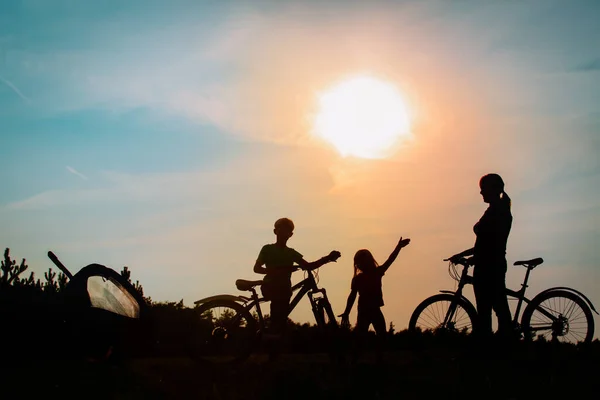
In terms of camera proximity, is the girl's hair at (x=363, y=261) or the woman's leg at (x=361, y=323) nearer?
the woman's leg at (x=361, y=323)

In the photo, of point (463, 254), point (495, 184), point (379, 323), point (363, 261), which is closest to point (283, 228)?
point (363, 261)

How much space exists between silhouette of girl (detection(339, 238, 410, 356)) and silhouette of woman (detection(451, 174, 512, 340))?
4.91 ft

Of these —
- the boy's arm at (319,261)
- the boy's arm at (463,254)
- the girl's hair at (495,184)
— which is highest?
the girl's hair at (495,184)

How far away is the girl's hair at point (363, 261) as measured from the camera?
11.6 meters

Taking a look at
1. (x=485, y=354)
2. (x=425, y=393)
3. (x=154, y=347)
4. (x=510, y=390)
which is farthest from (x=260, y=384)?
(x=154, y=347)

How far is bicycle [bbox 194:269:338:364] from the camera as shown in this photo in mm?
11250

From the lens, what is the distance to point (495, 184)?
11.8 metres

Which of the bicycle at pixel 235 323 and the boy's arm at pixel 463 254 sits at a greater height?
the boy's arm at pixel 463 254

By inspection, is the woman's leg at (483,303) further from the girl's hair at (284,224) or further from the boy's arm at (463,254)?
the girl's hair at (284,224)

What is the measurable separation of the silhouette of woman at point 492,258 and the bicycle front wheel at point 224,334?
3732 mm

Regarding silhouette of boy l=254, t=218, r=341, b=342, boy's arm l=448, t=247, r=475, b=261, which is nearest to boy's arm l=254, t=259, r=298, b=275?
silhouette of boy l=254, t=218, r=341, b=342

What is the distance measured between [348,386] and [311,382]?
426 mm

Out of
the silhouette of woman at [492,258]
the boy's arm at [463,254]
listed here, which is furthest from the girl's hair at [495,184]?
the boy's arm at [463,254]

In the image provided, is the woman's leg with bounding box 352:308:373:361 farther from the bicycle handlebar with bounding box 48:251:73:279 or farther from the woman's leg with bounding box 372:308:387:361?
the bicycle handlebar with bounding box 48:251:73:279
